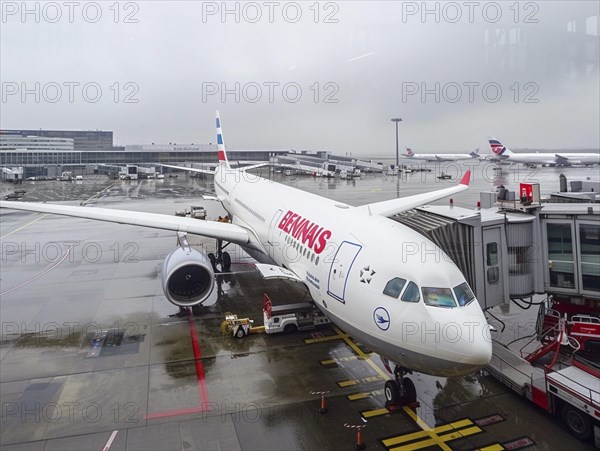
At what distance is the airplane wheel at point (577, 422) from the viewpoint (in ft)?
27.8

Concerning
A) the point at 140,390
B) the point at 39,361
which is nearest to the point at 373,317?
the point at 140,390

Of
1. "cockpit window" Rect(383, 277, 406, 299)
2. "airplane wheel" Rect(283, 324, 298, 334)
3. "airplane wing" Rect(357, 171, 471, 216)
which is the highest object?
"airplane wing" Rect(357, 171, 471, 216)

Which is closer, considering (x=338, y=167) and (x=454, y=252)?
(x=454, y=252)

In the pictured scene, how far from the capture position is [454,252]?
12125 mm

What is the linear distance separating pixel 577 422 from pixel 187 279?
38.7ft

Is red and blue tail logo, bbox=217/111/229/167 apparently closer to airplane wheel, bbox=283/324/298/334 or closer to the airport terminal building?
airplane wheel, bbox=283/324/298/334

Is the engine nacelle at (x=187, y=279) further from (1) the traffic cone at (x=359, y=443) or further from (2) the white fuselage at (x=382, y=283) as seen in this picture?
(1) the traffic cone at (x=359, y=443)

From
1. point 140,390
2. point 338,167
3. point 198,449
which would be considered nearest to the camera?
point 198,449

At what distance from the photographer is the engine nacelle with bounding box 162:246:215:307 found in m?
15.1

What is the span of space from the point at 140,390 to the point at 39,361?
12.6 ft

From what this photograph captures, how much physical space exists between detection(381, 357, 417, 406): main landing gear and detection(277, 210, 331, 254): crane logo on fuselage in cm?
348

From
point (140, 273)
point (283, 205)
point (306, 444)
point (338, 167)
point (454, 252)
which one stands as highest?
point (338, 167)

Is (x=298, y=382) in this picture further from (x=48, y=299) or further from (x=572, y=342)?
(x=48, y=299)

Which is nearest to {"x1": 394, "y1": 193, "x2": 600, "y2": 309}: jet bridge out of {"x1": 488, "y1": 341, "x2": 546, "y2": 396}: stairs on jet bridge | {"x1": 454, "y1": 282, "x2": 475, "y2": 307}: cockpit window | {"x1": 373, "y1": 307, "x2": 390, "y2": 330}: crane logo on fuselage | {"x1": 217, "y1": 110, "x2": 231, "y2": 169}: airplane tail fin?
{"x1": 488, "y1": 341, "x2": 546, "y2": 396}: stairs on jet bridge
